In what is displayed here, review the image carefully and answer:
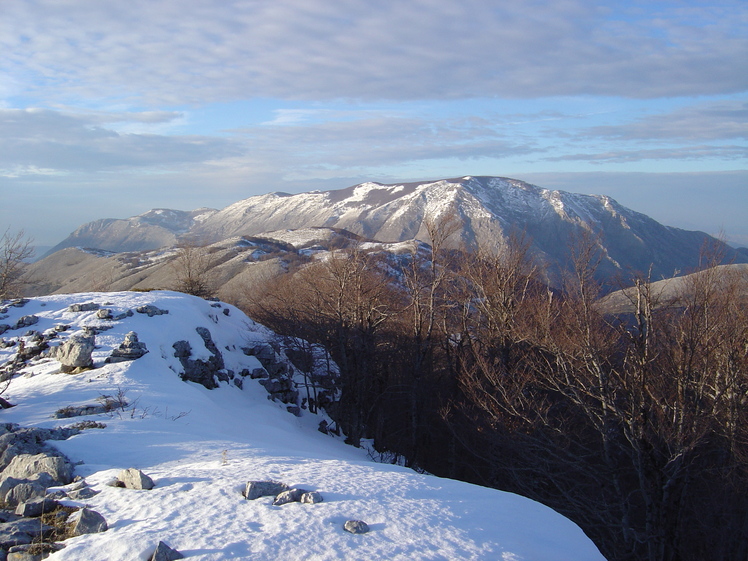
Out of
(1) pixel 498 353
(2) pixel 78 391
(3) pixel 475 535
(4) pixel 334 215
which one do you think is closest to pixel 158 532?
(3) pixel 475 535

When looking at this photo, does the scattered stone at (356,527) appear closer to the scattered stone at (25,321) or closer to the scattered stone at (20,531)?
the scattered stone at (20,531)

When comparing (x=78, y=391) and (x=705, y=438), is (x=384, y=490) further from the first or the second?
(x=705, y=438)

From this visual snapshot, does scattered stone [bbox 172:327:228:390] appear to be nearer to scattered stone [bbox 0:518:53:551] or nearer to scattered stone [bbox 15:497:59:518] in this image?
scattered stone [bbox 15:497:59:518]

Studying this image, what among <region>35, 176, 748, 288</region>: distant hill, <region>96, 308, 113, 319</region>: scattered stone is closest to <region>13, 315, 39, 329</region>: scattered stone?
<region>96, 308, 113, 319</region>: scattered stone

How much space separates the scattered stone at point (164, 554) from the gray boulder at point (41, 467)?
2461 mm

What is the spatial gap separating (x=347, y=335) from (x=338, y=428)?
3.63m

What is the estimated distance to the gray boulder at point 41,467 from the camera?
228 inches

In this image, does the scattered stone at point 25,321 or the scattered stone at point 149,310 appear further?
the scattered stone at point 149,310

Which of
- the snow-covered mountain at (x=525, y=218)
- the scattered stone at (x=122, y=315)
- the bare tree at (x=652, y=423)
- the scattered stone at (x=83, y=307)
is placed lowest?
the bare tree at (x=652, y=423)

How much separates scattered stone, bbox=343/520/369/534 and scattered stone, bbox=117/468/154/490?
2373 mm

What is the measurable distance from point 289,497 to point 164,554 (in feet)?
5.06

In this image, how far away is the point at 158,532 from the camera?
448 cm

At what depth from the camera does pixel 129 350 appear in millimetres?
12977

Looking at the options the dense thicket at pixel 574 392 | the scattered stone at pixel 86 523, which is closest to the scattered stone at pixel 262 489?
the scattered stone at pixel 86 523
